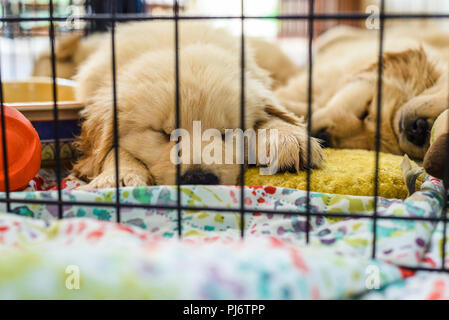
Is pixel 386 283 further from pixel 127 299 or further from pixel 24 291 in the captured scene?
pixel 24 291

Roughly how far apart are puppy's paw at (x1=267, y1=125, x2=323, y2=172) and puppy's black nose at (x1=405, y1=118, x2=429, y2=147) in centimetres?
53

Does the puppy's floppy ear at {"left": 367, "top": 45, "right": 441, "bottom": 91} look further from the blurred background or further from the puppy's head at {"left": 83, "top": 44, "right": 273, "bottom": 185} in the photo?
the puppy's head at {"left": 83, "top": 44, "right": 273, "bottom": 185}

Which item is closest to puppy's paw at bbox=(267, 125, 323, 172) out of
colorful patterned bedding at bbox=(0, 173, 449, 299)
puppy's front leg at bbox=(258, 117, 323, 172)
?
puppy's front leg at bbox=(258, 117, 323, 172)

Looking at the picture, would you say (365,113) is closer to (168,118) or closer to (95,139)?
(168,118)

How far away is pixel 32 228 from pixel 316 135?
155 cm

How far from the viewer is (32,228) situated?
4.00 ft

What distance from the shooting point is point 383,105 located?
245cm

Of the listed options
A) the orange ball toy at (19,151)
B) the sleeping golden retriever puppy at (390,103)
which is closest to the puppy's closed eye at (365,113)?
the sleeping golden retriever puppy at (390,103)

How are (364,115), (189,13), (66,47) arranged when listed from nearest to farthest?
1. (364,115)
2. (189,13)
3. (66,47)

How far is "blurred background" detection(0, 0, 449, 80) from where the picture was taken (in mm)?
2362

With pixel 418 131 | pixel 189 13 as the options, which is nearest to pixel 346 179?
pixel 418 131

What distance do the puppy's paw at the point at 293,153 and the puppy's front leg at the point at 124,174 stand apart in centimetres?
46

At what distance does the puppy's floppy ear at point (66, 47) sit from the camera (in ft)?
12.2

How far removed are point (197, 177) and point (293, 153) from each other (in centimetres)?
36
